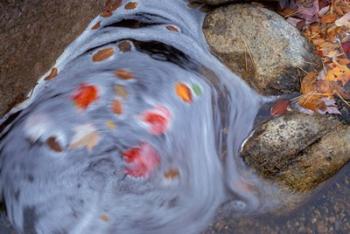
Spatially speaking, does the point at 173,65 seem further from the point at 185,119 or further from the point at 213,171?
the point at 213,171

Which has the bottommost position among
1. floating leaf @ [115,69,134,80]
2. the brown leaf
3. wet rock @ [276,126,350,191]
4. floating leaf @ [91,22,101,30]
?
wet rock @ [276,126,350,191]

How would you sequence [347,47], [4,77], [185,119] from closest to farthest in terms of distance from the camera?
1. [4,77]
2. [185,119]
3. [347,47]

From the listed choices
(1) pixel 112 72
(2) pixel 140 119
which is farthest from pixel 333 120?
(1) pixel 112 72

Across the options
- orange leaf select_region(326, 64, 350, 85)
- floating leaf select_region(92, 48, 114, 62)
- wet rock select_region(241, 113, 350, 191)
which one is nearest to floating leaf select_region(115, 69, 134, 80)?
floating leaf select_region(92, 48, 114, 62)

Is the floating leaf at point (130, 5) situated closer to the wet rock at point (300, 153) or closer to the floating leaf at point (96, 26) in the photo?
the floating leaf at point (96, 26)

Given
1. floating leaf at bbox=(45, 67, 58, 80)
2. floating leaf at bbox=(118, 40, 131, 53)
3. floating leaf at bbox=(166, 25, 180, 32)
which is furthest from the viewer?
floating leaf at bbox=(166, 25, 180, 32)

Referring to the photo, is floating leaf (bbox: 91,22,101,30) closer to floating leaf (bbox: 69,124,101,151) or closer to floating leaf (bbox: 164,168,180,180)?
floating leaf (bbox: 69,124,101,151)
